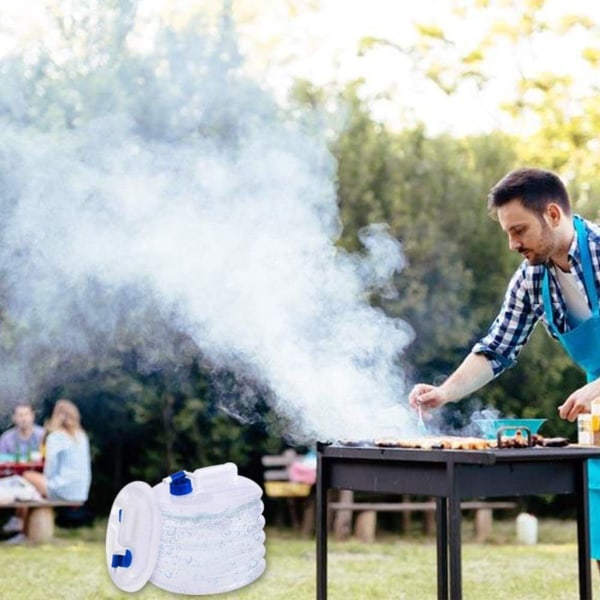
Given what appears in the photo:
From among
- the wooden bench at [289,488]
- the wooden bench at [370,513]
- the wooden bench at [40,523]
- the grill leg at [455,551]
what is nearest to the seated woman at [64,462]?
the wooden bench at [40,523]

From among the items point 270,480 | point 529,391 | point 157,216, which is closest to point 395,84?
point 529,391

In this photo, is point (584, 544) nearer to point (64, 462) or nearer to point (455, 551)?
point (455, 551)

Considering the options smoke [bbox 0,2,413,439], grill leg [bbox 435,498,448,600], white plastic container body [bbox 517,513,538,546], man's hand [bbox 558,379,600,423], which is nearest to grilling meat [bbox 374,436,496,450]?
man's hand [bbox 558,379,600,423]

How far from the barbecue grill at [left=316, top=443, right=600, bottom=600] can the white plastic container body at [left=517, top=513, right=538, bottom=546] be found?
18.1 feet

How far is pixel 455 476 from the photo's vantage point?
3.26 meters

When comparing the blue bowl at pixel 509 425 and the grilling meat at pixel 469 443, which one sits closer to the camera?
the grilling meat at pixel 469 443

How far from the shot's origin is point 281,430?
9266 mm

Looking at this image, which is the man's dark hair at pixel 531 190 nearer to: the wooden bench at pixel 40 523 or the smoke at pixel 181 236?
the smoke at pixel 181 236

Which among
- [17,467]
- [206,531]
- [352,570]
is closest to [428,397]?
[206,531]

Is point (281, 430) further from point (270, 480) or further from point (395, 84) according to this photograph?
point (395, 84)

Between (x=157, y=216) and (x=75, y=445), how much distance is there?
114 inches

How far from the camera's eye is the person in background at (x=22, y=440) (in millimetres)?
8539

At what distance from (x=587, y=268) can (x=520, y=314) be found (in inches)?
14.4

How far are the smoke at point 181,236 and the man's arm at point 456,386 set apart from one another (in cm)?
54
